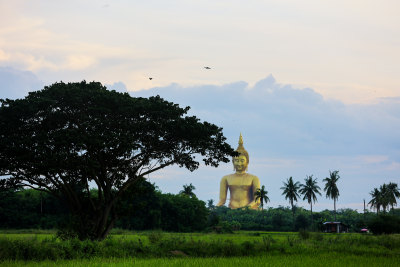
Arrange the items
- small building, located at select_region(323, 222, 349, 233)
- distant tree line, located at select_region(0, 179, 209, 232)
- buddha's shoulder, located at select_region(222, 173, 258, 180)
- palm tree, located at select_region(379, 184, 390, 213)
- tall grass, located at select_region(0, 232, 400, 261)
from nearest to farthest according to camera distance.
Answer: tall grass, located at select_region(0, 232, 400, 261) < distant tree line, located at select_region(0, 179, 209, 232) < small building, located at select_region(323, 222, 349, 233) < palm tree, located at select_region(379, 184, 390, 213) < buddha's shoulder, located at select_region(222, 173, 258, 180)

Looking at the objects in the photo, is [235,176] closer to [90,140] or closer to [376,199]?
[376,199]

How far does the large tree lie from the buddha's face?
70.2 meters

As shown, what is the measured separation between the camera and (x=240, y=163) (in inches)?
4094

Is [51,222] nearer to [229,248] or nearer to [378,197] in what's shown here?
[229,248]

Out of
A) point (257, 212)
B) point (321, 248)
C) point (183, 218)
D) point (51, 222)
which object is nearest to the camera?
point (321, 248)

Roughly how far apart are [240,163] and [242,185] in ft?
15.7

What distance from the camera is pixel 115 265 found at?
19953 mm

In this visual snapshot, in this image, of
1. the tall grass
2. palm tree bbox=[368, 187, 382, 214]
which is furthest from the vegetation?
the tall grass

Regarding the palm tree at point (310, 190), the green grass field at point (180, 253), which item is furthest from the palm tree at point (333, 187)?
the green grass field at point (180, 253)

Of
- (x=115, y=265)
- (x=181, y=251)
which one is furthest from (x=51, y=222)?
(x=115, y=265)

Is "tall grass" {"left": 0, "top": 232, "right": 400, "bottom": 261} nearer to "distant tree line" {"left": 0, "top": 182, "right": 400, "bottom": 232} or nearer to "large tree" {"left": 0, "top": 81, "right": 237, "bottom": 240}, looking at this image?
"large tree" {"left": 0, "top": 81, "right": 237, "bottom": 240}

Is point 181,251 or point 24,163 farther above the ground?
point 24,163

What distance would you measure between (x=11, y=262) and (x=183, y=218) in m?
54.3

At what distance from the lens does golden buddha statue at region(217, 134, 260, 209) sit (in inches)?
4104
